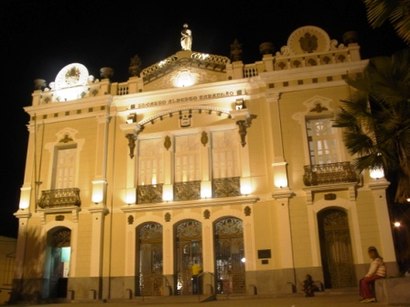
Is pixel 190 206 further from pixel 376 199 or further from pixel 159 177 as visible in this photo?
pixel 376 199

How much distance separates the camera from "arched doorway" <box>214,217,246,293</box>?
712 inches

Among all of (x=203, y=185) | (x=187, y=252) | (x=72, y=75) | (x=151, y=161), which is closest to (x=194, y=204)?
(x=203, y=185)

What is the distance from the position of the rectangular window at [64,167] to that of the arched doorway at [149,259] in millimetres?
4158

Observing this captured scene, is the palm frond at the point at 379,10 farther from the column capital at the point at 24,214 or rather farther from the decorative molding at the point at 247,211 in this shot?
the column capital at the point at 24,214

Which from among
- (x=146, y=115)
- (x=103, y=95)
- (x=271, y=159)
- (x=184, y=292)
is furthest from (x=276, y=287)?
(x=103, y=95)

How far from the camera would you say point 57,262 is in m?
20.5

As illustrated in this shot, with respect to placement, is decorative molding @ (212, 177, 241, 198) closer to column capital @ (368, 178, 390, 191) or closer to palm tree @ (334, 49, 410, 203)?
column capital @ (368, 178, 390, 191)

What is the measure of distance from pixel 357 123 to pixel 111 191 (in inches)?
434

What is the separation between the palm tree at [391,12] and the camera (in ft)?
23.7

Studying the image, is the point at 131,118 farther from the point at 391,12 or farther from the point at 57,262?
the point at 391,12

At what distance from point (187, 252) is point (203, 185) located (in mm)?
2894

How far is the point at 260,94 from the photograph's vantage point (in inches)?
770

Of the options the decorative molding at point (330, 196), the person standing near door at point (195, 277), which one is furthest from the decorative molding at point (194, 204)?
the decorative molding at point (330, 196)

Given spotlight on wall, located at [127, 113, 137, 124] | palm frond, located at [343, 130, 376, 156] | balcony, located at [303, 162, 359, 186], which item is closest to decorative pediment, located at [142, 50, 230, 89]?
spotlight on wall, located at [127, 113, 137, 124]
